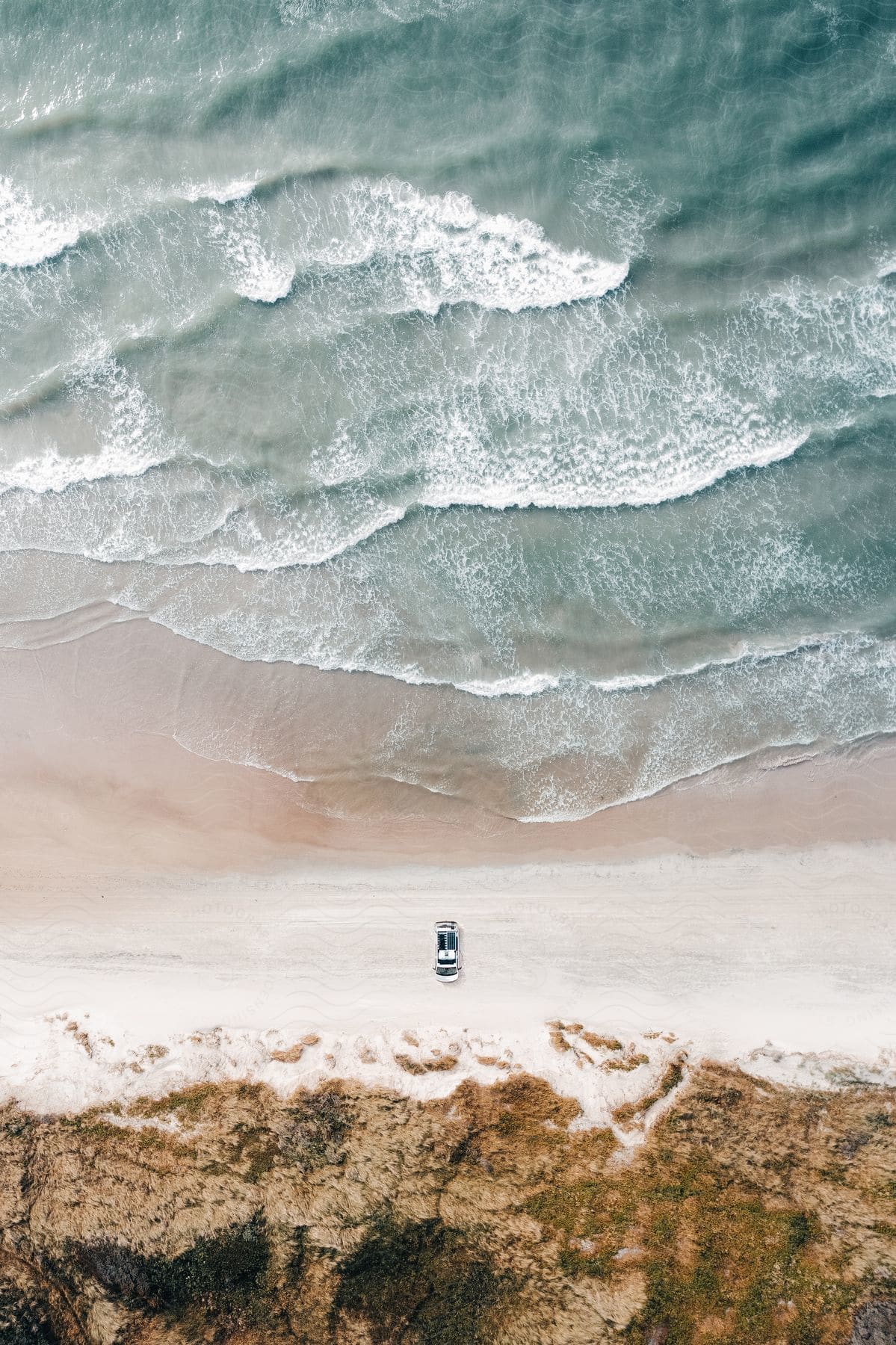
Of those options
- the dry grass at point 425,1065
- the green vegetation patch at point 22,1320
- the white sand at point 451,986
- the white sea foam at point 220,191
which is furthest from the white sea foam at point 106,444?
the green vegetation patch at point 22,1320

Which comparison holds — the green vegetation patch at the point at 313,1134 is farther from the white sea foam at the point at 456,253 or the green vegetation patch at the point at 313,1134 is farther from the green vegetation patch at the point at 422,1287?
the white sea foam at the point at 456,253

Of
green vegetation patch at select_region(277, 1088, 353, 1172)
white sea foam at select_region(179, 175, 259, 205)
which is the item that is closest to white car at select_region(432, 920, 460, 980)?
green vegetation patch at select_region(277, 1088, 353, 1172)

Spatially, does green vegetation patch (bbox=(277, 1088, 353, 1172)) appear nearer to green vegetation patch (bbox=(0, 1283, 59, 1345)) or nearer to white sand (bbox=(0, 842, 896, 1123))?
white sand (bbox=(0, 842, 896, 1123))

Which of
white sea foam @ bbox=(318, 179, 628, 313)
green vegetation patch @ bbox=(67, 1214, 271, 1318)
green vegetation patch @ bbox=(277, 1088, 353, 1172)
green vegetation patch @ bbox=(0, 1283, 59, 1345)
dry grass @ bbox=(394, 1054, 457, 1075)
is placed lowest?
green vegetation patch @ bbox=(0, 1283, 59, 1345)

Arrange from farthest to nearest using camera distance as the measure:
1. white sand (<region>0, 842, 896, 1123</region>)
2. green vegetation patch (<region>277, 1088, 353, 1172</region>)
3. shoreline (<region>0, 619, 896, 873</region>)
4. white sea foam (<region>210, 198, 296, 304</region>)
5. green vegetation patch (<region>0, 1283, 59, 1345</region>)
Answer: white sea foam (<region>210, 198, 296, 304</region>) → shoreline (<region>0, 619, 896, 873</region>) → green vegetation patch (<region>277, 1088, 353, 1172</region>) → white sand (<region>0, 842, 896, 1123</region>) → green vegetation patch (<region>0, 1283, 59, 1345</region>)

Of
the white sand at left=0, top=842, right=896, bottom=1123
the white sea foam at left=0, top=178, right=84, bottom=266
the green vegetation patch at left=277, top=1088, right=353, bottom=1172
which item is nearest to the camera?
the white sand at left=0, top=842, right=896, bottom=1123

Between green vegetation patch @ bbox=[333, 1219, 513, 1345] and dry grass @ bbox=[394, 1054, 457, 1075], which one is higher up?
dry grass @ bbox=[394, 1054, 457, 1075]

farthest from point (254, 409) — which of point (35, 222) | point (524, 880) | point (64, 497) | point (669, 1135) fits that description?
point (669, 1135)
